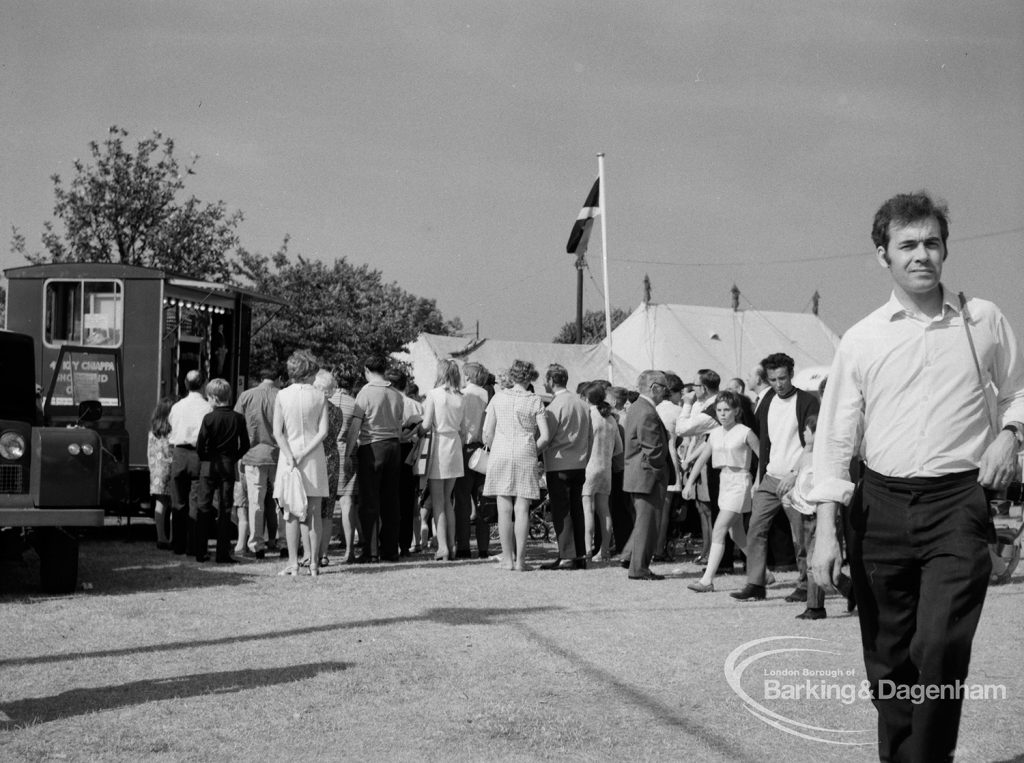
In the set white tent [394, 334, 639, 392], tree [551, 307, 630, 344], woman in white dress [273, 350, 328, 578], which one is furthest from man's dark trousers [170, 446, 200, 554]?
tree [551, 307, 630, 344]

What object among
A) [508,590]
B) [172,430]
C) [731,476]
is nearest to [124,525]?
[172,430]

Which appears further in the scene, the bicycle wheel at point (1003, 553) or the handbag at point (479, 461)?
the handbag at point (479, 461)

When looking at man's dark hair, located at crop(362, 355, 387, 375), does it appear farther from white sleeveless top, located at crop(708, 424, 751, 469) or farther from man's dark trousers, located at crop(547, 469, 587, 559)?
white sleeveless top, located at crop(708, 424, 751, 469)

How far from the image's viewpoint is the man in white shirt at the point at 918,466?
392 cm

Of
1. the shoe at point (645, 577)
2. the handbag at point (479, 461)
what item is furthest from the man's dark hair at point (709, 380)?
the handbag at point (479, 461)

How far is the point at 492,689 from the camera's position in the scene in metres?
6.31

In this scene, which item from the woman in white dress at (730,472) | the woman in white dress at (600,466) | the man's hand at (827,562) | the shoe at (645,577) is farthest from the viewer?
the woman in white dress at (600,466)

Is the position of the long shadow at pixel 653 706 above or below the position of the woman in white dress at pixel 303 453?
below

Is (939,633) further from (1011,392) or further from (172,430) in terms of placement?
Answer: (172,430)

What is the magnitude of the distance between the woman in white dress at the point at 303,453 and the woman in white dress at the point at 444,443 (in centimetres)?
169

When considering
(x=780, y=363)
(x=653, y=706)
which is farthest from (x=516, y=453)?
(x=653, y=706)

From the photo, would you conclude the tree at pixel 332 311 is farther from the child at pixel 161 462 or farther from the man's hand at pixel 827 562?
the man's hand at pixel 827 562

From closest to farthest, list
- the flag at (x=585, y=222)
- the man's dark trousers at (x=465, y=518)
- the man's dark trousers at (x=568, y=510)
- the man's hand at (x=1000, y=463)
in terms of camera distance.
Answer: the man's hand at (x=1000, y=463) → the man's dark trousers at (x=568, y=510) → the man's dark trousers at (x=465, y=518) → the flag at (x=585, y=222)

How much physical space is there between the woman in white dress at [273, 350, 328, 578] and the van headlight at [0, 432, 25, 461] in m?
2.41
